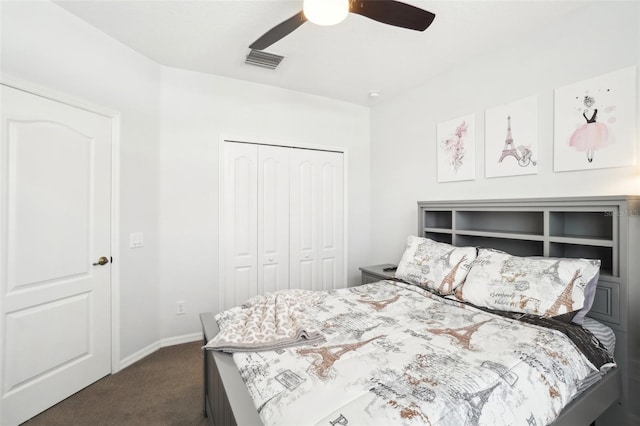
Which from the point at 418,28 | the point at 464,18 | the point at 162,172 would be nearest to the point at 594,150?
the point at 464,18

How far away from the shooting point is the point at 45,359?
1975 mm

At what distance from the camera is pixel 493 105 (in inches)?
99.8

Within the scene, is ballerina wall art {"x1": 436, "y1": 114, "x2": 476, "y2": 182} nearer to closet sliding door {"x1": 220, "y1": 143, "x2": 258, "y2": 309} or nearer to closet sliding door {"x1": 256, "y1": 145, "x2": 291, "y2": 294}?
closet sliding door {"x1": 256, "y1": 145, "x2": 291, "y2": 294}

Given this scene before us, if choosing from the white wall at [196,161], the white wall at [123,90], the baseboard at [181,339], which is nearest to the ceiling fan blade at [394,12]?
the white wall at [196,161]

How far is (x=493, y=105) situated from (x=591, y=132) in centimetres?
76

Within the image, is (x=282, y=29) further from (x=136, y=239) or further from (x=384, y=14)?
(x=136, y=239)

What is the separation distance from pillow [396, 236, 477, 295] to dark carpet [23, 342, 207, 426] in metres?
1.78

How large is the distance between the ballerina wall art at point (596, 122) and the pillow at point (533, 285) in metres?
0.73

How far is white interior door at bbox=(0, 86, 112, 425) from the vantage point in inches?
71.2

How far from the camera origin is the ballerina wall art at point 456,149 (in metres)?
2.71

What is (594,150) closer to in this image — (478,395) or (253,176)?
(478,395)

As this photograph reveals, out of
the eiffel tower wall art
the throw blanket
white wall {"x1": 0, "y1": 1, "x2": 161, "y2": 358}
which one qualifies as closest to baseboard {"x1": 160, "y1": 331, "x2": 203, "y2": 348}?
white wall {"x1": 0, "y1": 1, "x2": 161, "y2": 358}

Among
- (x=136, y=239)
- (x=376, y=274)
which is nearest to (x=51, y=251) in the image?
(x=136, y=239)

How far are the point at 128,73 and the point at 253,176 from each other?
140cm
